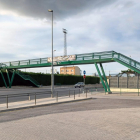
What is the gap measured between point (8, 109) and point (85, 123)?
5.98 meters

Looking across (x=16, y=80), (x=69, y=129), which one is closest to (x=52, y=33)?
(x=69, y=129)

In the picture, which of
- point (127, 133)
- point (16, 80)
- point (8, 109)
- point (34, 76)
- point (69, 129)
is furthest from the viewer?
point (34, 76)

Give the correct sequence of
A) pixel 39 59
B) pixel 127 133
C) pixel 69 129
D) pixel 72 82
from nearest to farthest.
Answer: pixel 127 133 < pixel 69 129 < pixel 39 59 < pixel 72 82

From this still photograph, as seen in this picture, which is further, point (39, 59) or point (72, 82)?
point (72, 82)

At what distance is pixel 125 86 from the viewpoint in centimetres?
2884

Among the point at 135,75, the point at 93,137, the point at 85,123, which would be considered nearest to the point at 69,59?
the point at 135,75

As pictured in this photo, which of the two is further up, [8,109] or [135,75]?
[135,75]

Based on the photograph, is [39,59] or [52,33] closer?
[52,33]

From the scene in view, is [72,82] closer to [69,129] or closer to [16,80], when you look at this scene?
[16,80]

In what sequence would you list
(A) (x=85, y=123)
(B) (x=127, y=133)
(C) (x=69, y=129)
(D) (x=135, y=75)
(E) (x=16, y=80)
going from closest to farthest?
1. (B) (x=127, y=133)
2. (C) (x=69, y=129)
3. (A) (x=85, y=123)
4. (D) (x=135, y=75)
5. (E) (x=16, y=80)

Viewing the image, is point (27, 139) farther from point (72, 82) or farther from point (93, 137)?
point (72, 82)

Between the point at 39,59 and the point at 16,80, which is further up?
the point at 39,59

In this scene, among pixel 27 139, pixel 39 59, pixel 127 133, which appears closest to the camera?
pixel 27 139

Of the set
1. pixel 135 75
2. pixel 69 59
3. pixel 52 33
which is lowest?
pixel 135 75
